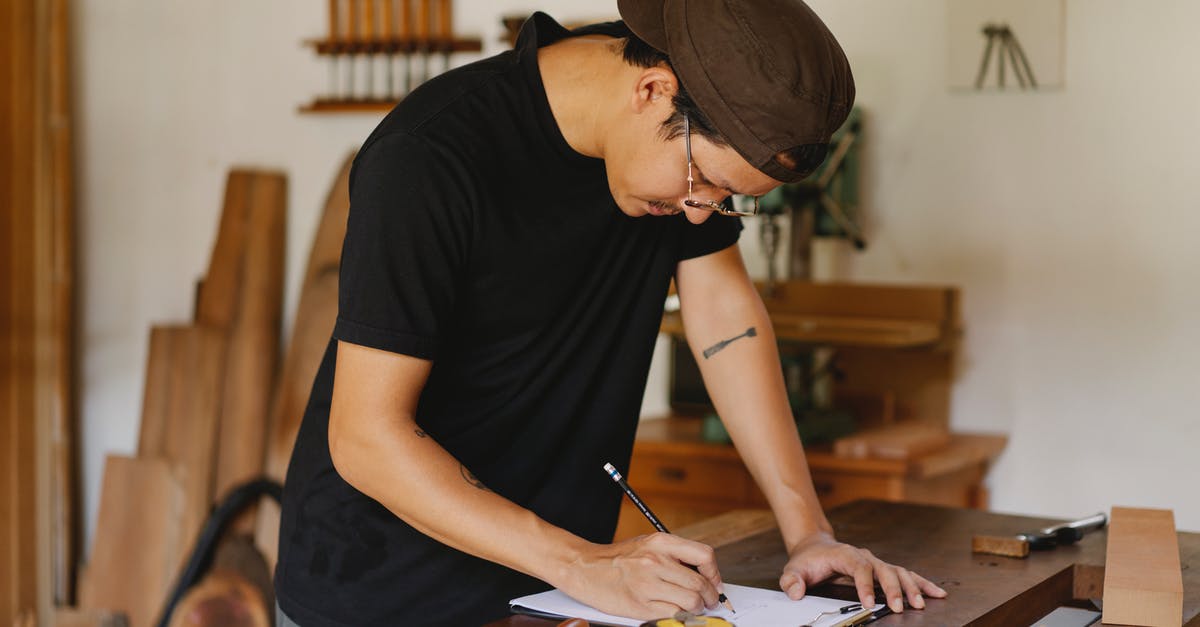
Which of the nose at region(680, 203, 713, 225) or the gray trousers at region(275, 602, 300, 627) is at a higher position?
the nose at region(680, 203, 713, 225)

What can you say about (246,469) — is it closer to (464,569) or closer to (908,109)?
(908,109)

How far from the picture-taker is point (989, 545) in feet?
5.81

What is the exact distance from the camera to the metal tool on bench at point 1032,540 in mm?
1758

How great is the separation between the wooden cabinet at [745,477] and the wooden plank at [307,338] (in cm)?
105

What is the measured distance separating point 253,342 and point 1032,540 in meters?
2.83

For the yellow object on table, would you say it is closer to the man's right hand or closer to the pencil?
the man's right hand

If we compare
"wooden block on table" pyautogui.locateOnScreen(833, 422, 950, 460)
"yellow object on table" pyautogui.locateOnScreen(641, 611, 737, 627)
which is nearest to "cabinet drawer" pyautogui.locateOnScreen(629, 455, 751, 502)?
"wooden block on table" pyautogui.locateOnScreen(833, 422, 950, 460)

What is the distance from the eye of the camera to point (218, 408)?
4.11m

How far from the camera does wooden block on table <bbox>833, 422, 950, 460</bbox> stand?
317 cm

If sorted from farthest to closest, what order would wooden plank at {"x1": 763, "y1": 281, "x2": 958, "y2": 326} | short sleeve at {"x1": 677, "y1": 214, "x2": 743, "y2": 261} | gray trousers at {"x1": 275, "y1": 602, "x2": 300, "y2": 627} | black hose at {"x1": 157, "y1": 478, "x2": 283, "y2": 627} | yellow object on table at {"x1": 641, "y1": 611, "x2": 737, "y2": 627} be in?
black hose at {"x1": 157, "y1": 478, "x2": 283, "y2": 627} → wooden plank at {"x1": 763, "y1": 281, "x2": 958, "y2": 326} → short sleeve at {"x1": 677, "y1": 214, "x2": 743, "y2": 261} → gray trousers at {"x1": 275, "y1": 602, "x2": 300, "y2": 627} → yellow object on table at {"x1": 641, "y1": 611, "x2": 737, "y2": 627}

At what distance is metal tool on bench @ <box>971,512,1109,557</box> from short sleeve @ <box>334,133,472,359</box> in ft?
2.60

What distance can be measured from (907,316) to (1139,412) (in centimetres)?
62

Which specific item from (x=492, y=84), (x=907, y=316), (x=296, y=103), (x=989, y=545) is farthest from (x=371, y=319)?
(x=296, y=103)

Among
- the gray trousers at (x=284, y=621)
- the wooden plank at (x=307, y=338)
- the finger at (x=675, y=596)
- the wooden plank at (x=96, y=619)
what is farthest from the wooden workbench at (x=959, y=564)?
the wooden plank at (x=96, y=619)
